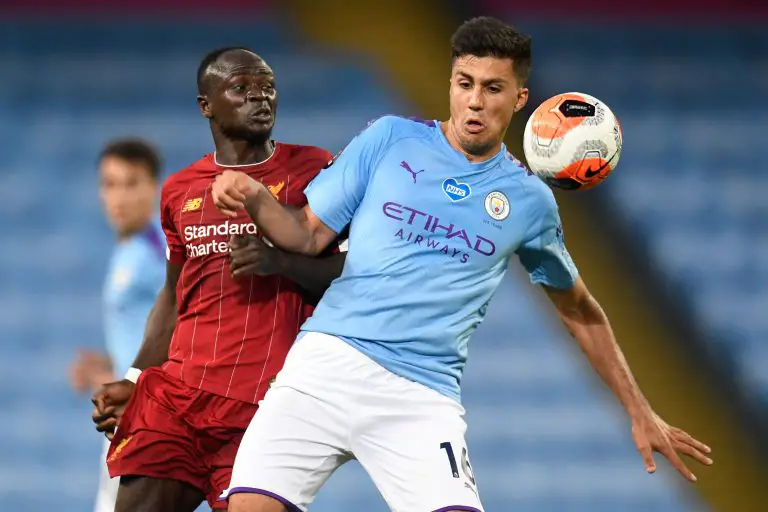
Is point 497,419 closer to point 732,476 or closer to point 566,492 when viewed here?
point 566,492

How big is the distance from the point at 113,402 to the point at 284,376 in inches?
25.0

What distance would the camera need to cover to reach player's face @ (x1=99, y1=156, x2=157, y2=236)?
5.98m

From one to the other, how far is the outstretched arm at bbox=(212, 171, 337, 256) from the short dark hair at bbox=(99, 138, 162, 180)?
2.49 metres

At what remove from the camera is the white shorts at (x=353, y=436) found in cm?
361

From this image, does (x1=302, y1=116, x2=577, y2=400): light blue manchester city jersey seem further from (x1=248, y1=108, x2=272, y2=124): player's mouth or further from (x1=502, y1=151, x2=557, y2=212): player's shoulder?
(x1=248, y1=108, x2=272, y2=124): player's mouth

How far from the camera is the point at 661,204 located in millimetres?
8852

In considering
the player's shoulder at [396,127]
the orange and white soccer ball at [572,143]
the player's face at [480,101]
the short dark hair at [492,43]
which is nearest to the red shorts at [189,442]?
the player's shoulder at [396,127]

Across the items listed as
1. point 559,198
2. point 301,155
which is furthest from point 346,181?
point 559,198

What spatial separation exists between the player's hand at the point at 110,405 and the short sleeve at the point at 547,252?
1325 millimetres

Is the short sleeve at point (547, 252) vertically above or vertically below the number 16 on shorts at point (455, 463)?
above

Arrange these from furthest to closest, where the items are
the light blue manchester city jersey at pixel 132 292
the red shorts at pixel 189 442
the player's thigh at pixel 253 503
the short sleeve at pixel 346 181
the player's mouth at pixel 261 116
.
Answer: the light blue manchester city jersey at pixel 132 292, the player's mouth at pixel 261 116, the red shorts at pixel 189 442, the short sleeve at pixel 346 181, the player's thigh at pixel 253 503

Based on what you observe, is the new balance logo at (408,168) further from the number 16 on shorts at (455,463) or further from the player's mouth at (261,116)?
the number 16 on shorts at (455,463)

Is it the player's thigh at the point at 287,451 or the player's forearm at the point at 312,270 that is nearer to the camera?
the player's thigh at the point at 287,451

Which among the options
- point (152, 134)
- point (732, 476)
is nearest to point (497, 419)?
point (732, 476)
